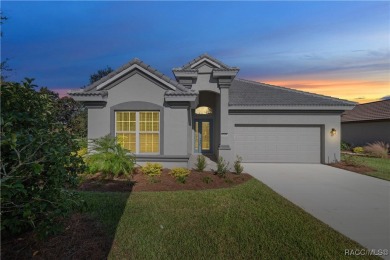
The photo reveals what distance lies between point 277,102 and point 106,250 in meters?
13.8

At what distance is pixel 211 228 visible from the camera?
4.66 m

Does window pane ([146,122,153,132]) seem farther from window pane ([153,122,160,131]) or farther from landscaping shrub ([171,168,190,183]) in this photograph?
landscaping shrub ([171,168,190,183])

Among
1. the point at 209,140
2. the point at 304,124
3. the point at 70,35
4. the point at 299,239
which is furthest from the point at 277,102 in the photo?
the point at 70,35

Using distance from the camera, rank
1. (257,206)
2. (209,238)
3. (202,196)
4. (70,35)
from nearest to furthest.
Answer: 1. (209,238)
2. (257,206)
3. (202,196)
4. (70,35)

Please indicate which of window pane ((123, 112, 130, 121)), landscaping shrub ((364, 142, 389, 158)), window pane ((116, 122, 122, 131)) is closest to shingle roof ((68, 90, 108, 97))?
window pane ((123, 112, 130, 121))

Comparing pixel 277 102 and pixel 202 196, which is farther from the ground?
pixel 277 102

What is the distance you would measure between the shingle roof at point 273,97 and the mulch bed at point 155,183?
727 cm

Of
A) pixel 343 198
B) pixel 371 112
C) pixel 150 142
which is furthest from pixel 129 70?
pixel 371 112

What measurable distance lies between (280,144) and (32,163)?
47.6 feet

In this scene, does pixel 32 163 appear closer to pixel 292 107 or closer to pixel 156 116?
pixel 156 116

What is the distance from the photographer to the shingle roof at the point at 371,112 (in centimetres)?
2250

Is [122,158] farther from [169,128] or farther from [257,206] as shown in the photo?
[257,206]

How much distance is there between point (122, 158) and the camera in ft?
28.0

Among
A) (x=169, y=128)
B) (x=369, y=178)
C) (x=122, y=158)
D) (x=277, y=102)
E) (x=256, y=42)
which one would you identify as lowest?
(x=369, y=178)
